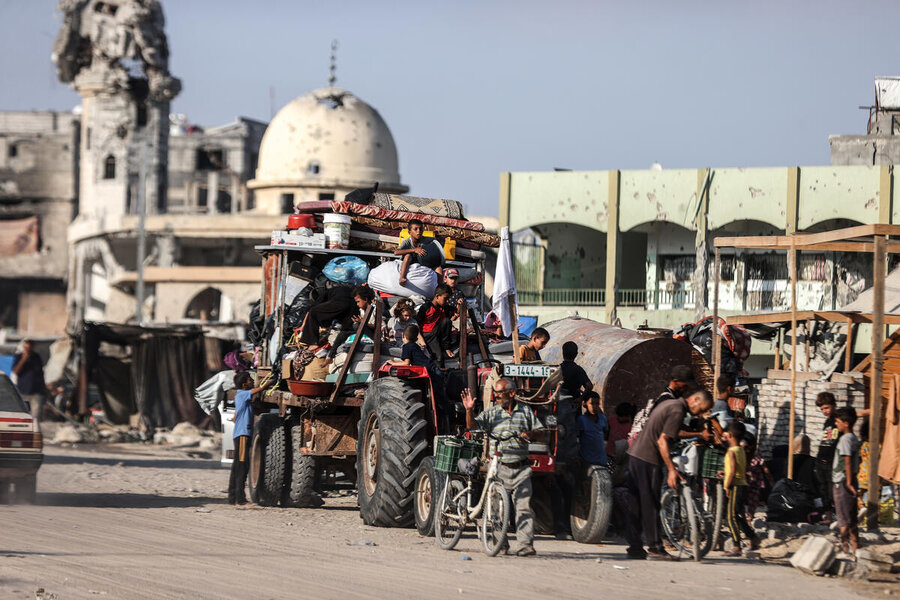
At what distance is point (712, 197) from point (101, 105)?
43.9m

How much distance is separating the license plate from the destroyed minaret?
57613mm

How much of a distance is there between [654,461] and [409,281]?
4315mm

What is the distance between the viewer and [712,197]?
3312 cm

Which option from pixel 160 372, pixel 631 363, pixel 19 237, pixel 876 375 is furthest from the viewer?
pixel 19 237

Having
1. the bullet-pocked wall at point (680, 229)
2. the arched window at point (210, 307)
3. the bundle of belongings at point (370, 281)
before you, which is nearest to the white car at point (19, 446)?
the bundle of belongings at point (370, 281)

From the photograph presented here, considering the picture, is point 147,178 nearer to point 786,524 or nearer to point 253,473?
point 253,473

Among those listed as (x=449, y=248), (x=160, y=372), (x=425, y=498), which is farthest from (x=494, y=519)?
(x=160, y=372)

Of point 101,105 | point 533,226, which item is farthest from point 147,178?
point 533,226

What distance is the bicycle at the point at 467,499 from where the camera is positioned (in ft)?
37.4

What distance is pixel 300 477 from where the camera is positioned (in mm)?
16422

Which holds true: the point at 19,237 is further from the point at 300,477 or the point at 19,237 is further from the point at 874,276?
the point at 874,276

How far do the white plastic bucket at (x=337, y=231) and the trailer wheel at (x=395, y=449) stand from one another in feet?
9.90

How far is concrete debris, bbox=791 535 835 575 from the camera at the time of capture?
11133 millimetres

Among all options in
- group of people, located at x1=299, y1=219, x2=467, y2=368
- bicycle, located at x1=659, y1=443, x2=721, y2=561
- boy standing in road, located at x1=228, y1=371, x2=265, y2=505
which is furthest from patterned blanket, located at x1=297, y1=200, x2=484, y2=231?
bicycle, located at x1=659, y1=443, x2=721, y2=561
